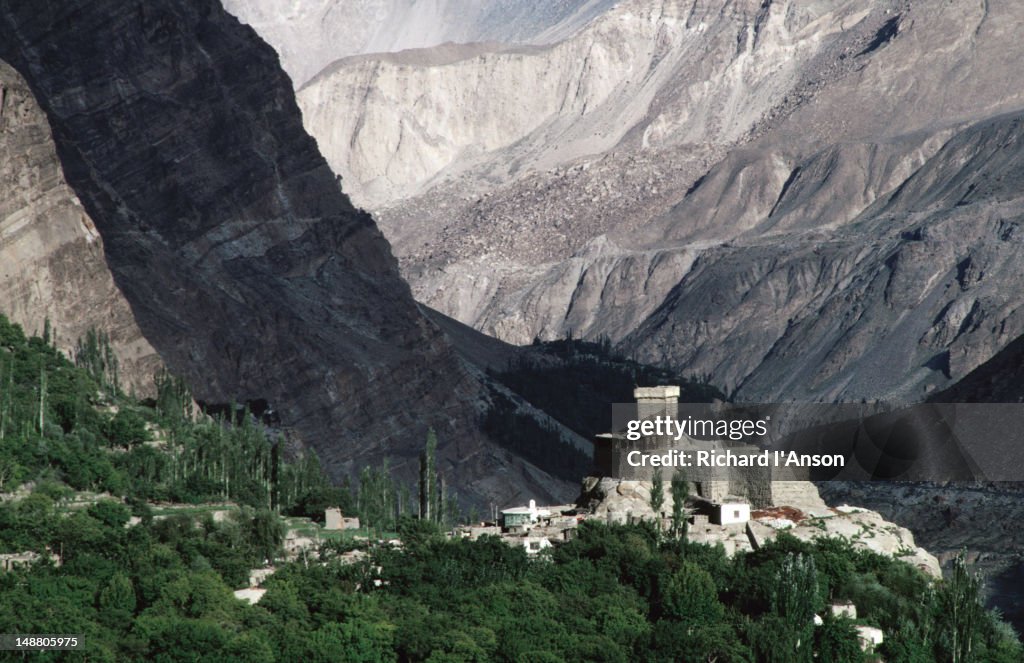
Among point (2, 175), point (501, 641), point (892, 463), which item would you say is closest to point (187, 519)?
point (501, 641)

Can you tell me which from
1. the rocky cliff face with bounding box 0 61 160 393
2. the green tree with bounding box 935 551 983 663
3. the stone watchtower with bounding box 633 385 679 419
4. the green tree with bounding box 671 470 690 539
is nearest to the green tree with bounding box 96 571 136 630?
the green tree with bounding box 671 470 690 539

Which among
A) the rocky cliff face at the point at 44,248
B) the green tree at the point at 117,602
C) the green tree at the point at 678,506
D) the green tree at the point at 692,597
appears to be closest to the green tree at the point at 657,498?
the green tree at the point at 678,506

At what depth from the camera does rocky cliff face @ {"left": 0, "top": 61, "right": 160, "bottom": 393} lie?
491 feet

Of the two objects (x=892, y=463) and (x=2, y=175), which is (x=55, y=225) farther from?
(x=892, y=463)

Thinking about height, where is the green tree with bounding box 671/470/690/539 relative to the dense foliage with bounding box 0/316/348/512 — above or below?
below

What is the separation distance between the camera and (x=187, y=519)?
101 m

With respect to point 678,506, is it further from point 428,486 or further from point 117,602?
point 428,486

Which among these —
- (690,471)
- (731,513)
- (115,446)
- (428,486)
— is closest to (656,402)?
(690,471)

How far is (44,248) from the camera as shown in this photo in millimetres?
154500

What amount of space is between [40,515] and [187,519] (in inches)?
278

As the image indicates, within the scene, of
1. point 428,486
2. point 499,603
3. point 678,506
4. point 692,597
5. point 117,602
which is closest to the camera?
point 117,602

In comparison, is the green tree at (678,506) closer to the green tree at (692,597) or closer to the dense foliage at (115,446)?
the green tree at (692,597)

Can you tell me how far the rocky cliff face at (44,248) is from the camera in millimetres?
149625

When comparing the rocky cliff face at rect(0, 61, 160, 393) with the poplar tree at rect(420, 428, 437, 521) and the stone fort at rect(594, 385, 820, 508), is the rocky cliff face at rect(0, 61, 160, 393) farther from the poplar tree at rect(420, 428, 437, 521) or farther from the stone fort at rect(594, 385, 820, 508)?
the stone fort at rect(594, 385, 820, 508)
